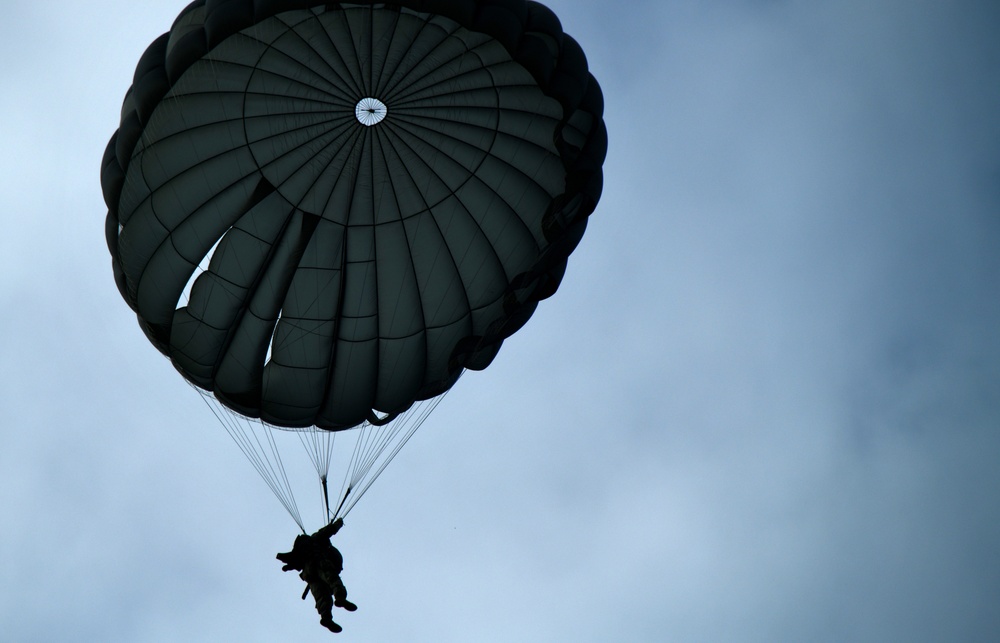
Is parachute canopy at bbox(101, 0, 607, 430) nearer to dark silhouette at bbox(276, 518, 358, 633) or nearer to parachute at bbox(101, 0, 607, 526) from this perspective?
parachute at bbox(101, 0, 607, 526)

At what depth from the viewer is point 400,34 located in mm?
12461

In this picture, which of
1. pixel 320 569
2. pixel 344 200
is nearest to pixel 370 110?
pixel 344 200

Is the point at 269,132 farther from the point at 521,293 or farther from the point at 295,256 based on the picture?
the point at 521,293

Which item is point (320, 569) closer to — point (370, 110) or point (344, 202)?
point (344, 202)

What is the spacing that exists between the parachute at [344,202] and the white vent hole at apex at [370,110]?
0.04 m

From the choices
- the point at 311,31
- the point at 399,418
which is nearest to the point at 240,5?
the point at 311,31

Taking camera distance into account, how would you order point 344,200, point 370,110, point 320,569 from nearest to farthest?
point 320,569 < point 370,110 < point 344,200

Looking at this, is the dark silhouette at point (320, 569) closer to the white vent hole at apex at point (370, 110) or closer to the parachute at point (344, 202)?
the parachute at point (344, 202)

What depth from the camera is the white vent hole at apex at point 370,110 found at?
507 inches

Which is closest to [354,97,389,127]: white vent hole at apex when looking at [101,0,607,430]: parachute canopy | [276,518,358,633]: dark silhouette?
[101,0,607,430]: parachute canopy

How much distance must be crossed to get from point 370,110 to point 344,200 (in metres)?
1.25

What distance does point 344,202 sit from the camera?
13.4 m

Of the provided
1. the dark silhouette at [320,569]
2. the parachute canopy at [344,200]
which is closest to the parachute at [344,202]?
the parachute canopy at [344,200]

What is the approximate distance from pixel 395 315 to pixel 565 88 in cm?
395
